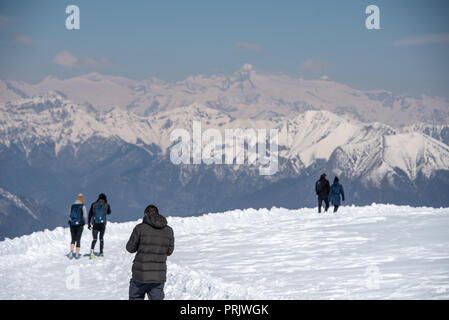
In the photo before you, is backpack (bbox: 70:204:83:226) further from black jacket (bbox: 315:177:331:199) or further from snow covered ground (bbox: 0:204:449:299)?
black jacket (bbox: 315:177:331:199)

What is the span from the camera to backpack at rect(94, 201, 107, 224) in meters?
21.7

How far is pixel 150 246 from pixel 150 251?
0.28ft

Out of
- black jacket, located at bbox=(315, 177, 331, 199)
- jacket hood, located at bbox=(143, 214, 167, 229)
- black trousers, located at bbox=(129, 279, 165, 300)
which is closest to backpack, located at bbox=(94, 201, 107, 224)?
black trousers, located at bbox=(129, 279, 165, 300)

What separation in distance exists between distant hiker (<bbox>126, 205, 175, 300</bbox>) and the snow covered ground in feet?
10.8

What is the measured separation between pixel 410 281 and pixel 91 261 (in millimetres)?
10992

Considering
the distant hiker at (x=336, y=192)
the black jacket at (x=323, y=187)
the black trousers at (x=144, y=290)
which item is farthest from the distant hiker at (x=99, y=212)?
the distant hiker at (x=336, y=192)

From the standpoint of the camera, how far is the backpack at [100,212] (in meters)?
21.7

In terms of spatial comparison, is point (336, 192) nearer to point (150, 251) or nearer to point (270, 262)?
point (270, 262)

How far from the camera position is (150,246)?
11766 millimetres

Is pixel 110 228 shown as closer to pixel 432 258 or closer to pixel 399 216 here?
pixel 399 216

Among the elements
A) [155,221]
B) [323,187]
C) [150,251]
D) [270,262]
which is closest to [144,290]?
[150,251]

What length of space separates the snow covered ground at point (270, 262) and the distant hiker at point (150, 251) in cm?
330
